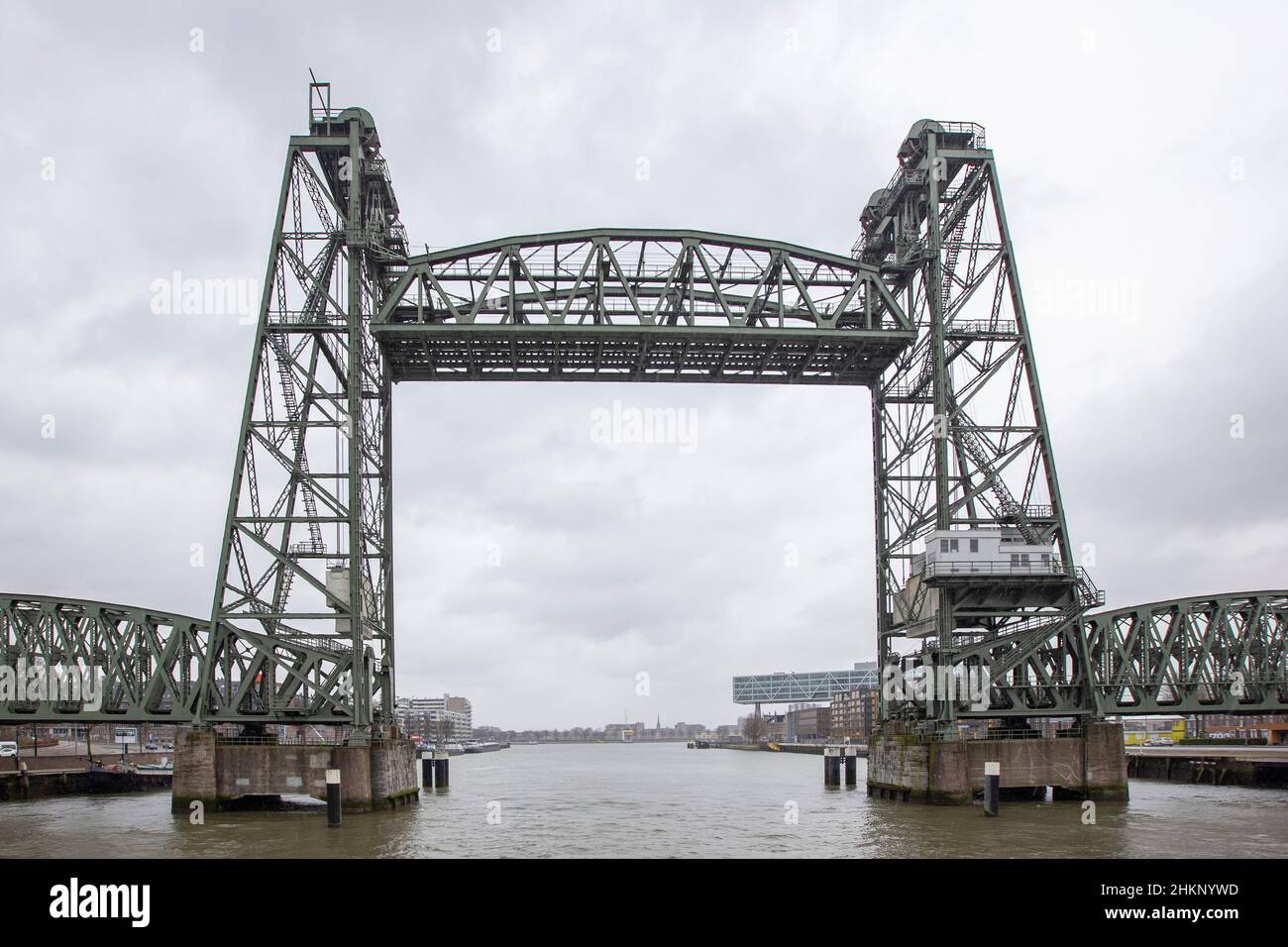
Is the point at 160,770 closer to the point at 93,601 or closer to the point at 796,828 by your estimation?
the point at 93,601

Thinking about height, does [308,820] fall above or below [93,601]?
below

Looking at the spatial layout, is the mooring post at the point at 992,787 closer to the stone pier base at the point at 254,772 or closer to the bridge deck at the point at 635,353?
the bridge deck at the point at 635,353

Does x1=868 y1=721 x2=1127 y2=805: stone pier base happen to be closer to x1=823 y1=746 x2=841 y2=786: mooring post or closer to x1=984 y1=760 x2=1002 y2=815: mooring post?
x1=984 y1=760 x2=1002 y2=815: mooring post

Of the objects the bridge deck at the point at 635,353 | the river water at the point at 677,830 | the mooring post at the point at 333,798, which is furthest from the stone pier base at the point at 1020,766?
the mooring post at the point at 333,798

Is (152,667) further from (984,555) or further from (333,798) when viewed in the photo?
(984,555)

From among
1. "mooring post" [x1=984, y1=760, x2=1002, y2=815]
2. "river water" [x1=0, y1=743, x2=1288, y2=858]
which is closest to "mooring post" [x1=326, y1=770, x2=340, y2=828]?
"river water" [x1=0, y1=743, x2=1288, y2=858]

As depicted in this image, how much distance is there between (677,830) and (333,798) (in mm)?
10778

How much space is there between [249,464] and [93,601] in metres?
9.44

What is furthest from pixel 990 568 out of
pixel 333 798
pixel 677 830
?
pixel 333 798

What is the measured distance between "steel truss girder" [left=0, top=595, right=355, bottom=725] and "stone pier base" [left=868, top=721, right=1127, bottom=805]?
20695 mm

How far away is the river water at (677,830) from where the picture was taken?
2806 centimetres

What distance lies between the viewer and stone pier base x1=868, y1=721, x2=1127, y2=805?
125 feet
